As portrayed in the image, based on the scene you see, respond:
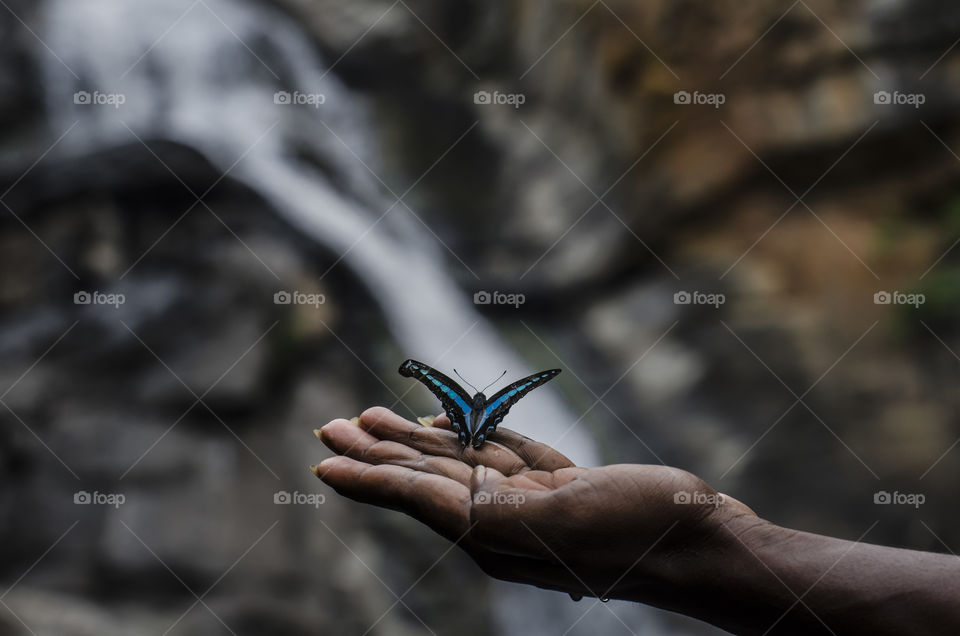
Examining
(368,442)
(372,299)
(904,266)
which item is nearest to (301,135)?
(372,299)

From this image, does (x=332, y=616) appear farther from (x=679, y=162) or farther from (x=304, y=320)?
(x=679, y=162)
